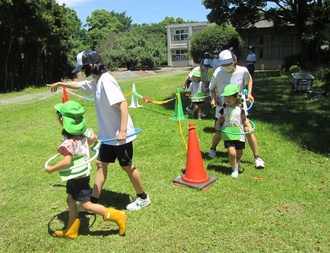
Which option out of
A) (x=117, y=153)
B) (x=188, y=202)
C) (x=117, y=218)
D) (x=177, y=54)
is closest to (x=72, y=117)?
(x=117, y=153)

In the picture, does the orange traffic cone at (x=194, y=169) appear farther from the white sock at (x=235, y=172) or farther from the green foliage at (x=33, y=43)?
the green foliage at (x=33, y=43)

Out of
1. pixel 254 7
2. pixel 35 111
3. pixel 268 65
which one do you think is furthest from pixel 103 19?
pixel 35 111

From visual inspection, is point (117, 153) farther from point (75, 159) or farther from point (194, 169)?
point (194, 169)

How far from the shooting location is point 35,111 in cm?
1300

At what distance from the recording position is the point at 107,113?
3898 millimetres

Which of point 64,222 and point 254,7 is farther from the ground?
point 254,7

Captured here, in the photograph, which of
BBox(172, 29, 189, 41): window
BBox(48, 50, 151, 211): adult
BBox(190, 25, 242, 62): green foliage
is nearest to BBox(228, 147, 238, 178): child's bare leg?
BBox(48, 50, 151, 211): adult

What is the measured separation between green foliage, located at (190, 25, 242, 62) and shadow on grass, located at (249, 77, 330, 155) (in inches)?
998

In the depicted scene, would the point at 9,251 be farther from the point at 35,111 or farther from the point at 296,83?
the point at 296,83

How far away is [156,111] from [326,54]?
17.3 m

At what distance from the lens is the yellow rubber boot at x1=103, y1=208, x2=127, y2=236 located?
3.74 metres

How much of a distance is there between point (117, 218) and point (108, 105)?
1298 mm

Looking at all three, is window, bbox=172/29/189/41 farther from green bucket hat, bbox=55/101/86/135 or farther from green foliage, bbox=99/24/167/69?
green bucket hat, bbox=55/101/86/135

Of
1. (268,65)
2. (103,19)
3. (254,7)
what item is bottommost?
(268,65)
